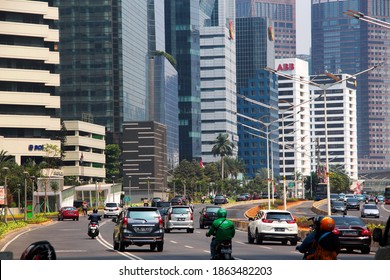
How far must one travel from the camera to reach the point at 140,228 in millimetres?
41031

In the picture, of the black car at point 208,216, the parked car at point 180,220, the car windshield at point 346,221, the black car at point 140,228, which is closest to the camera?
the black car at point 140,228

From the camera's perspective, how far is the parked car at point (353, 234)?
135ft

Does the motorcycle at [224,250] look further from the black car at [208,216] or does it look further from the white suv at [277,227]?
the black car at [208,216]

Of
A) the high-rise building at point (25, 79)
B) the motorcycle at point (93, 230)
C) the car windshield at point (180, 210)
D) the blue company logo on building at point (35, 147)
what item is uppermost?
the high-rise building at point (25, 79)

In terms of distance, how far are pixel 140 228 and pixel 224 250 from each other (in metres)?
21.1

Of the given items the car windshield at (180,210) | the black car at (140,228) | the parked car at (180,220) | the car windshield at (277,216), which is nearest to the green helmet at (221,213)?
the black car at (140,228)

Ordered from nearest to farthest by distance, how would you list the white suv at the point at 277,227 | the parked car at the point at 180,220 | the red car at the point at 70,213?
the white suv at the point at 277,227
the parked car at the point at 180,220
the red car at the point at 70,213

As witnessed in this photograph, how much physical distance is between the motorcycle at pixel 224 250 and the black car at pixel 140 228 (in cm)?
2063

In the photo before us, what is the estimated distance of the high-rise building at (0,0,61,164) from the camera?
17988 centimetres

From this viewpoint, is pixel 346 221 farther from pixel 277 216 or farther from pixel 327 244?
pixel 327 244
